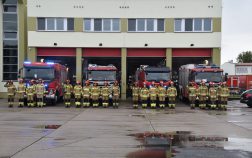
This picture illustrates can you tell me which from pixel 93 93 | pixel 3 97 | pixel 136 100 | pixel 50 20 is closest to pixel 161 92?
pixel 136 100

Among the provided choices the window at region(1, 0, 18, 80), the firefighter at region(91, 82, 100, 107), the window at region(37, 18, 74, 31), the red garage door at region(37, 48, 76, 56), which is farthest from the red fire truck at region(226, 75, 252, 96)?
the firefighter at region(91, 82, 100, 107)

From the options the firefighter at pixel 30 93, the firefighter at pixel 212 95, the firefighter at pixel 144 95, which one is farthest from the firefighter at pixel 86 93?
the firefighter at pixel 212 95

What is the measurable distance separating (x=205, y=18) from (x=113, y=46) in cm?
784

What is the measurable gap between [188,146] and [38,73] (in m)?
18.3

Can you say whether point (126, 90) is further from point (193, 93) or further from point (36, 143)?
point (36, 143)

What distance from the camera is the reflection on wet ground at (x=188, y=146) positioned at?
978 centimetres

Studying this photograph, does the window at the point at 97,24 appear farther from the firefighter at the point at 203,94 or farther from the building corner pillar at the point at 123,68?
the firefighter at the point at 203,94

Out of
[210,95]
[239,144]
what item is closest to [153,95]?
[210,95]

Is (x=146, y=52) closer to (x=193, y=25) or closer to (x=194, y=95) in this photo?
(x=193, y=25)

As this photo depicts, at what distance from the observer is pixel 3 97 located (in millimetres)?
37031

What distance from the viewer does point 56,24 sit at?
3606cm

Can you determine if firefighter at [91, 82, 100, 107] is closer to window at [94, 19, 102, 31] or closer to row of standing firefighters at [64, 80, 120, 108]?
row of standing firefighters at [64, 80, 120, 108]

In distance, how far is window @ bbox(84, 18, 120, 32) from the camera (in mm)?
36062

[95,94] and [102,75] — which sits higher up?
[102,75]
